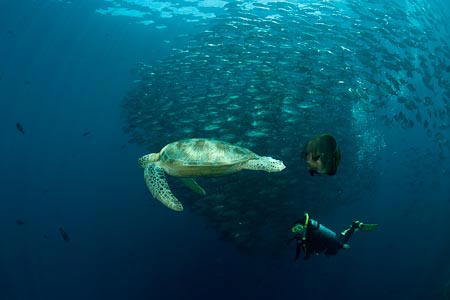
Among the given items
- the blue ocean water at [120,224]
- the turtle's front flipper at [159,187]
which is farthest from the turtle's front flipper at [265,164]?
the blue ocean water at [120,224]

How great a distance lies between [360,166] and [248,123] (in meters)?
23.7

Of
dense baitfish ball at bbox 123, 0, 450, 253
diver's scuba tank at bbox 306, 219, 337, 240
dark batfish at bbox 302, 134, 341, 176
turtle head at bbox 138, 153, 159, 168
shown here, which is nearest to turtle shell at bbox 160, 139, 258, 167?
turtle head at bbox 138, 153, 159, 168

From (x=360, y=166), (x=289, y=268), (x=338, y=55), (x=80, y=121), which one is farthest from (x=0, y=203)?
(x=338, y=55)

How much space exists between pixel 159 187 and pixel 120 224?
5145 cm

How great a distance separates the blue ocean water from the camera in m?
26.8

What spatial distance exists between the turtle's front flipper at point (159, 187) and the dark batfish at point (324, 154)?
2.29m

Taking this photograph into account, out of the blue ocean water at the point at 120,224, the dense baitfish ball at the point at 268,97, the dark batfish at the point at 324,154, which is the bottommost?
the blue ocean water at the point at 120,224

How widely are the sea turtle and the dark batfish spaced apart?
2166 millimetres

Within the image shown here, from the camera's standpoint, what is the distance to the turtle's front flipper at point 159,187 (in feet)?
14.8

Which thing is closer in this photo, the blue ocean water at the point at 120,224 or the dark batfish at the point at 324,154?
the dark batfish at the point at 324,154

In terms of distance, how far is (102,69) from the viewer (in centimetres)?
4741

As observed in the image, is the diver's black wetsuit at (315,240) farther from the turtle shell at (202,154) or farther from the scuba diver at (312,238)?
the turtle shell at (202,154)

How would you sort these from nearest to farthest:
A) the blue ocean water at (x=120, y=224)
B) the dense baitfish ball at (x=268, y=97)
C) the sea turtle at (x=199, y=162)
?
the sea turtle at (x=199, y=162)
the dense baitfish ball at (x=268, y=97)
the blue ocean water at (x=120, y=224)

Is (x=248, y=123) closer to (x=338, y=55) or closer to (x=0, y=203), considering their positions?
(x=338, y=55)
